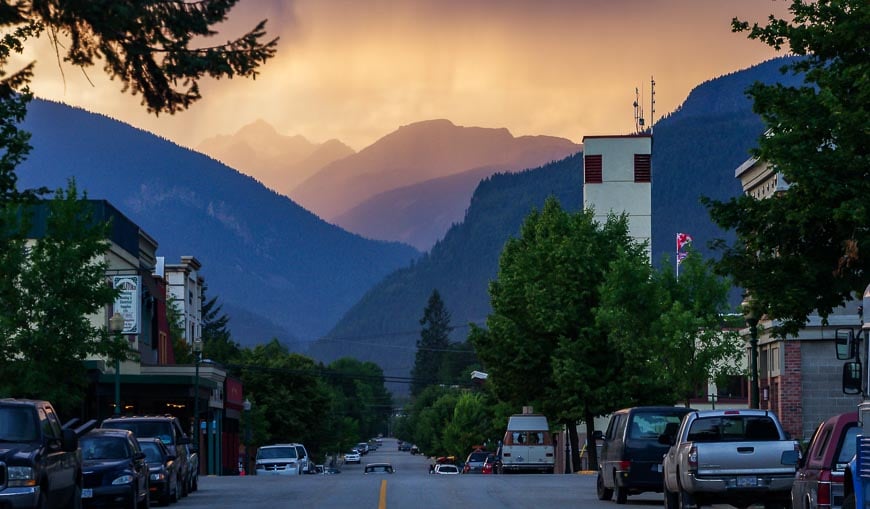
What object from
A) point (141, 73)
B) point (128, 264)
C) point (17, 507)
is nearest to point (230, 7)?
point (141, 73)

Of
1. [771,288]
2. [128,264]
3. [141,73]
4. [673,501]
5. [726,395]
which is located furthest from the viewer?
[726,395]

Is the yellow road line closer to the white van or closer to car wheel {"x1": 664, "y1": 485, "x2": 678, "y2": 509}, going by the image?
car wheel {"x1": 664, "y1": 485, "x2": 678, "y2": 509}

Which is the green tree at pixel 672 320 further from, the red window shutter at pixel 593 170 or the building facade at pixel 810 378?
the red window shutter at pixel 593 170

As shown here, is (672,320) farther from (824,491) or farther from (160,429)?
(824,491)

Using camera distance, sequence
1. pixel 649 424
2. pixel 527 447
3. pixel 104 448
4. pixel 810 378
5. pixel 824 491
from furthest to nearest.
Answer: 1. pixel 527 447
2. pixel 810 378
3. pixel 649 424
4. pixel 104 448
5. pixel 824 491

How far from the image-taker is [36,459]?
2145 cm

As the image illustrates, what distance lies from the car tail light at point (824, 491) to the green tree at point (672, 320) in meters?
33.3

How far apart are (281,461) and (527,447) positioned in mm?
11345

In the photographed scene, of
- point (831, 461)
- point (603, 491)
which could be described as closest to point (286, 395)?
point (603, 491)

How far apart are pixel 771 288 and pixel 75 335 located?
23.3 m

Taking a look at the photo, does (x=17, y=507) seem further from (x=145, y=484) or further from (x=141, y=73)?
(x=145, y=484)

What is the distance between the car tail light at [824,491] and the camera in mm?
18578

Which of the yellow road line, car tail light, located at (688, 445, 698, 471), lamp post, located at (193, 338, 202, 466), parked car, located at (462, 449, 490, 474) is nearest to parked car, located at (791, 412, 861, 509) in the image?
car tail light, located at (688, 445, 698, 471)

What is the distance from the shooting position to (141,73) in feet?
62.3
